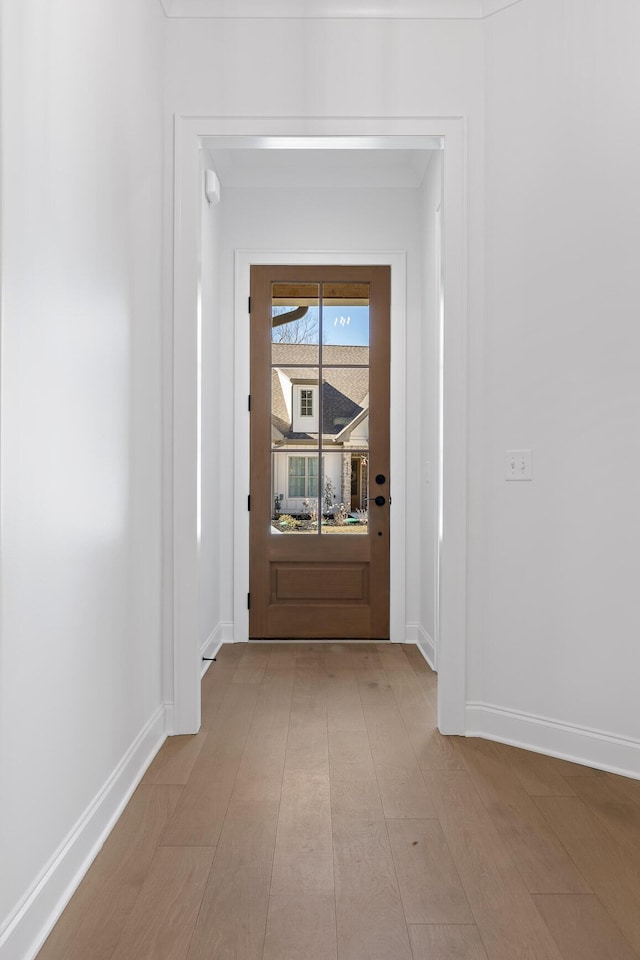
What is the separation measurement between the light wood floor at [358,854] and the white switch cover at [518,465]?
1011mm

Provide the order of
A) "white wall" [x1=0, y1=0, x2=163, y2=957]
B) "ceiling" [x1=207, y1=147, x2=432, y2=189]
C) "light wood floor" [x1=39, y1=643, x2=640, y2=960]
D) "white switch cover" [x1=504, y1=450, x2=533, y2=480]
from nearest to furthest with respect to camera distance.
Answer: "white wall" [x1=0, y1=0, x2=163, y2=957]
"light wood floor" [x1=39, y1=643, x2=640, y2=960]
"white switch cover" [x1=504, y1=450, x2=533, y2=480]
"ceiling" [x1=207, y1=147, x2=432, y2=189]

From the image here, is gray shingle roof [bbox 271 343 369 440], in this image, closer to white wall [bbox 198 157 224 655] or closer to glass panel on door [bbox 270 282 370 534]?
glass panel on door [bbox 270 282 370 534]

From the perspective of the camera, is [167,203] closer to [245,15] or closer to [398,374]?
[245,15]

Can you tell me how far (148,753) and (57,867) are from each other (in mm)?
872


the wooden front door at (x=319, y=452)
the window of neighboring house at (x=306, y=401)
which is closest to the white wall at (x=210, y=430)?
the wooden front door at (x=319, y=452)

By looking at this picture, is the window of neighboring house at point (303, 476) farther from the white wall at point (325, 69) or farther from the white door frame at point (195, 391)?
the white wall at point (325, 69)

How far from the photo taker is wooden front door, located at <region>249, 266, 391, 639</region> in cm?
432

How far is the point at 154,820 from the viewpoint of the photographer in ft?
6.87

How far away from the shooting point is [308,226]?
14.1 ft

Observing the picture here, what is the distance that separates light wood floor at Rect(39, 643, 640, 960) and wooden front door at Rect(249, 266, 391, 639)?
1368mm

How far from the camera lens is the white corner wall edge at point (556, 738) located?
2438 millimetres

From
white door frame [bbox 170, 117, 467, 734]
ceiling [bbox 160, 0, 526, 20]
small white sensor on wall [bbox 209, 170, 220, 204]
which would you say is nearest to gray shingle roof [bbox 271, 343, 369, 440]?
small white sensor on wall [bbox 209, 170, 220, 204]

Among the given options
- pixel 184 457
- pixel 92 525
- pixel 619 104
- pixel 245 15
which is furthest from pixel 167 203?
pixel 619 104

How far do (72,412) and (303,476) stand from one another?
8.65ft
